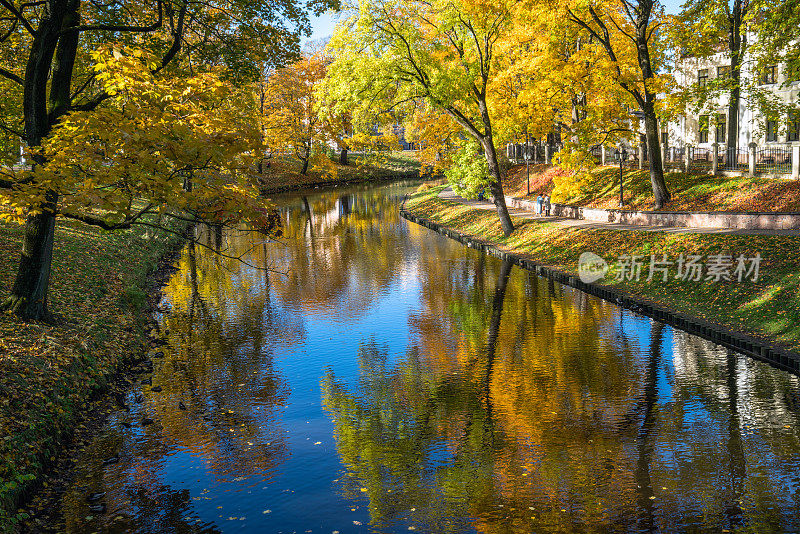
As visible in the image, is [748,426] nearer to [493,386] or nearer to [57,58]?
[493,386]

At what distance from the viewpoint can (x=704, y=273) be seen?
20.0m

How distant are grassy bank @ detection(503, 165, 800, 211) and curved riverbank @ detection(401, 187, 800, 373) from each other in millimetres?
3624

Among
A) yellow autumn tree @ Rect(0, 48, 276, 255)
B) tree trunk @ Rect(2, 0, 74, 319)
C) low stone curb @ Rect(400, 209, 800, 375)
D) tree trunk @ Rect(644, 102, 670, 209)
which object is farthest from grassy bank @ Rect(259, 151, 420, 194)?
yellow autumn tree @ Rect(0, 48, 276, 255)

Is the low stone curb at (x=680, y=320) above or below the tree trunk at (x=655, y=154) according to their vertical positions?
below

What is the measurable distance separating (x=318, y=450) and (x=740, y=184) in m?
23.3

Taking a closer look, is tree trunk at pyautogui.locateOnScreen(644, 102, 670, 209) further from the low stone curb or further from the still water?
the still water

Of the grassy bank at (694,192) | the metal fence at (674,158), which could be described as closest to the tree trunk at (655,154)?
the grassy bank at (694,192)

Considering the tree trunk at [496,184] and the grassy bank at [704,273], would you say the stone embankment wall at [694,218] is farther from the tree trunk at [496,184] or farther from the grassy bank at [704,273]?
the tree trunk at [496,184]

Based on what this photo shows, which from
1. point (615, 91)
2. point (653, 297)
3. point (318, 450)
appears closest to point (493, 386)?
point (318, 450)

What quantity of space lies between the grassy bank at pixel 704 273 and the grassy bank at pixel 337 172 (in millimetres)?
39468

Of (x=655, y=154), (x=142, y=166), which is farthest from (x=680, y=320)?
(x=142, y=166)

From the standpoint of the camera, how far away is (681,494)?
916 cm

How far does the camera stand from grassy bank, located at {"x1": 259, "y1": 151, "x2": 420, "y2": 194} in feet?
241

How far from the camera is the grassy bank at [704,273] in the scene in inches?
639
